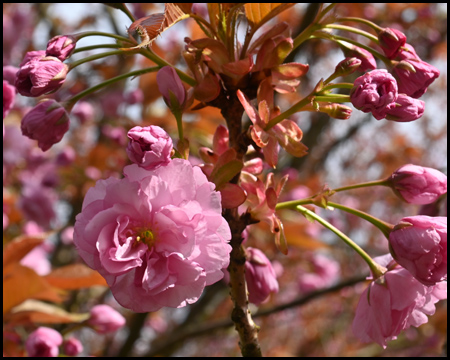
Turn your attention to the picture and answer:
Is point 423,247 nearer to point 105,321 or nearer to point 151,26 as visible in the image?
point 151,26

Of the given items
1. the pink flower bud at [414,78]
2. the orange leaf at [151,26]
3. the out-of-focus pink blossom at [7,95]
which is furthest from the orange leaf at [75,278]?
the pink flower bud at [414,78]

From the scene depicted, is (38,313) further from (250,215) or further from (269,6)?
(269,6)

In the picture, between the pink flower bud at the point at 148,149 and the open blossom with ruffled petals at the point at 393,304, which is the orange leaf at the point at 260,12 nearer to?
the pink flower bud at the point at 148,149

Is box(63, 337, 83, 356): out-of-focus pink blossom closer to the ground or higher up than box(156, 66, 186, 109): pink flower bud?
closer to the ground

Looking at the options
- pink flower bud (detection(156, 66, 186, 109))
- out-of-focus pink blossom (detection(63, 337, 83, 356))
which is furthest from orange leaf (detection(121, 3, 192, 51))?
out-of-focus pink blossom (detection(63, 337, 83, 356))

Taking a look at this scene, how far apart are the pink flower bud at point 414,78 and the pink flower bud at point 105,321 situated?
85 centimetres

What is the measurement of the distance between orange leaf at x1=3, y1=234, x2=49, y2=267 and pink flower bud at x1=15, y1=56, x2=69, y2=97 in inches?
21.1

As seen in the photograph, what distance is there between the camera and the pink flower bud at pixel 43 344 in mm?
1040

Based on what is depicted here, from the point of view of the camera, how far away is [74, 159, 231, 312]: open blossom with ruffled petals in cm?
60

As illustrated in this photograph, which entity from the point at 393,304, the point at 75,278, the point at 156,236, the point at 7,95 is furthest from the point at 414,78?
the point at 75,278

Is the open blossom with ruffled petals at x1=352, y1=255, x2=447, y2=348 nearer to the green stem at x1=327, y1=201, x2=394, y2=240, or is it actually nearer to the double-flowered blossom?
the green stem at x1=327, y1=201, x2=394, y2=240

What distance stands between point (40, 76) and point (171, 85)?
0.63 feet

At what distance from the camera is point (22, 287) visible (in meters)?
1.15

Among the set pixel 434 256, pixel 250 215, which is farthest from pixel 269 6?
pixel 434 256
